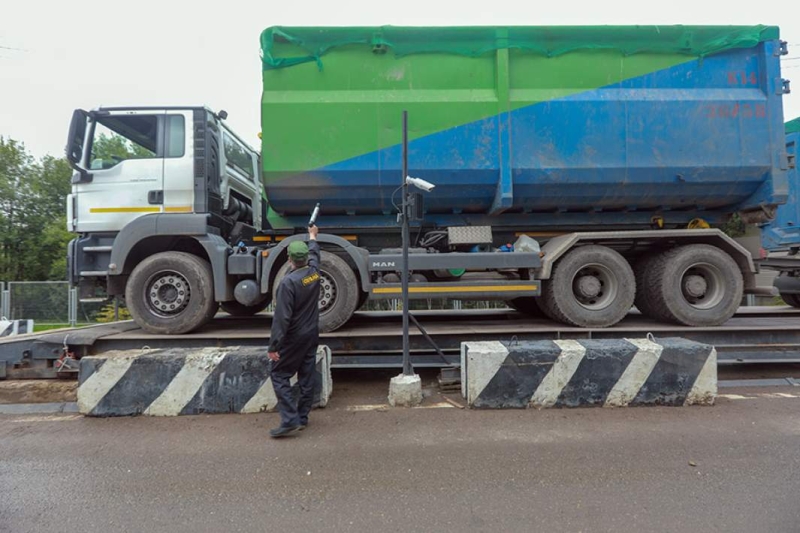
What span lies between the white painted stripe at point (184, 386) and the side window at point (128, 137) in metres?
2.82

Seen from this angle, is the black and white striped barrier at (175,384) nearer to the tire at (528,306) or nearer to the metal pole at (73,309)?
the tire at (528,306)

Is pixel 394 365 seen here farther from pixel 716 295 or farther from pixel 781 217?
pixel 781 217

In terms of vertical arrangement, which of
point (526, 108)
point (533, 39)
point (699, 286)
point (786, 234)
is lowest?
point (699, 286)

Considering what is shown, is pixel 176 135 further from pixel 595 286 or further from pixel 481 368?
pixel 595 286

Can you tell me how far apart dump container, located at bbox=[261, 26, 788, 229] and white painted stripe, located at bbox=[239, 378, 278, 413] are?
7.84 ft

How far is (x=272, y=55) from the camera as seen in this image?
479 cm

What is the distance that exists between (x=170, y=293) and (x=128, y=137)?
7.33ft

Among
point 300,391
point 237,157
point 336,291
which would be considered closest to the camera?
point 300,391

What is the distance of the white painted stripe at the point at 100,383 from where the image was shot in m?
3.91

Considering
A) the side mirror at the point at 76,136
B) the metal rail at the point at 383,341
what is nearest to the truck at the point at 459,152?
the side mirror at the point at 76,136

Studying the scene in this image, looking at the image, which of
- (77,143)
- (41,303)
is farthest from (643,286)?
(41,303)

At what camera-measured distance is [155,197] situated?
4.95 meters

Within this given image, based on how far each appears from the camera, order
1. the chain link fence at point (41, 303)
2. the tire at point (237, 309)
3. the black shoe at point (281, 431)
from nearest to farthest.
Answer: the black shoe at point (281, 431) → the tire at point (237, 309) → the chain link fence at point (41, 303)

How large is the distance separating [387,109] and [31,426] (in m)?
4.97
